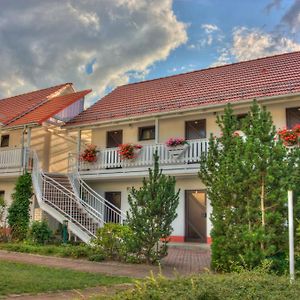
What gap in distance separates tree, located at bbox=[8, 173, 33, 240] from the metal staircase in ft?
1.93

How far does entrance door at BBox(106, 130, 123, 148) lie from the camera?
71.6 ft

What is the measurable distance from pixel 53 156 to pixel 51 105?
9.42 feet

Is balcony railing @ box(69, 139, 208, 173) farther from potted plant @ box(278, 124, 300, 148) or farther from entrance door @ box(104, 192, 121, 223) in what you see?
potted plant @ box(278, 124, 300, 148)

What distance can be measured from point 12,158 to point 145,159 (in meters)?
7.09

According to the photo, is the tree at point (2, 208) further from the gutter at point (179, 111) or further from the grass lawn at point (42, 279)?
the grass lawn at point (42, 279)

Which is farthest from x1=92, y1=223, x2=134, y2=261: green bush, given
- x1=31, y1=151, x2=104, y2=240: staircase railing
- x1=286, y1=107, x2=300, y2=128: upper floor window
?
x1=286, y1=107, x2=300, y2=128: upper floor window

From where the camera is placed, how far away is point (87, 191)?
1988 centimetres

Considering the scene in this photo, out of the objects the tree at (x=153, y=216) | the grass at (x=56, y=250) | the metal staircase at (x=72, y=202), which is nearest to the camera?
the tree at (x=153, y=216)

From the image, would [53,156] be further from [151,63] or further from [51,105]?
[151,63]

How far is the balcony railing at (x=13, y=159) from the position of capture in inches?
804

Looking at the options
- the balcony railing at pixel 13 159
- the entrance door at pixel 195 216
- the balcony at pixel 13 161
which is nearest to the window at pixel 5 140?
the balcony railing at pixel 13 159

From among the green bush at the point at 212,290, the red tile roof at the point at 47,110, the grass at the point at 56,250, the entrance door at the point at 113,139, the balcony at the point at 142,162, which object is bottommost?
the grass at the point at 56,250

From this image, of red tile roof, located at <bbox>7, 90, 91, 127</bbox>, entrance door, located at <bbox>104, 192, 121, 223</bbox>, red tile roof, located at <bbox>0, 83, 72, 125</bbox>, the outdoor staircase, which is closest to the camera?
the outdoor staircase

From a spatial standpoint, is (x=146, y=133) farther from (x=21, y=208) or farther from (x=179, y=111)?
(x=21, y=208)
